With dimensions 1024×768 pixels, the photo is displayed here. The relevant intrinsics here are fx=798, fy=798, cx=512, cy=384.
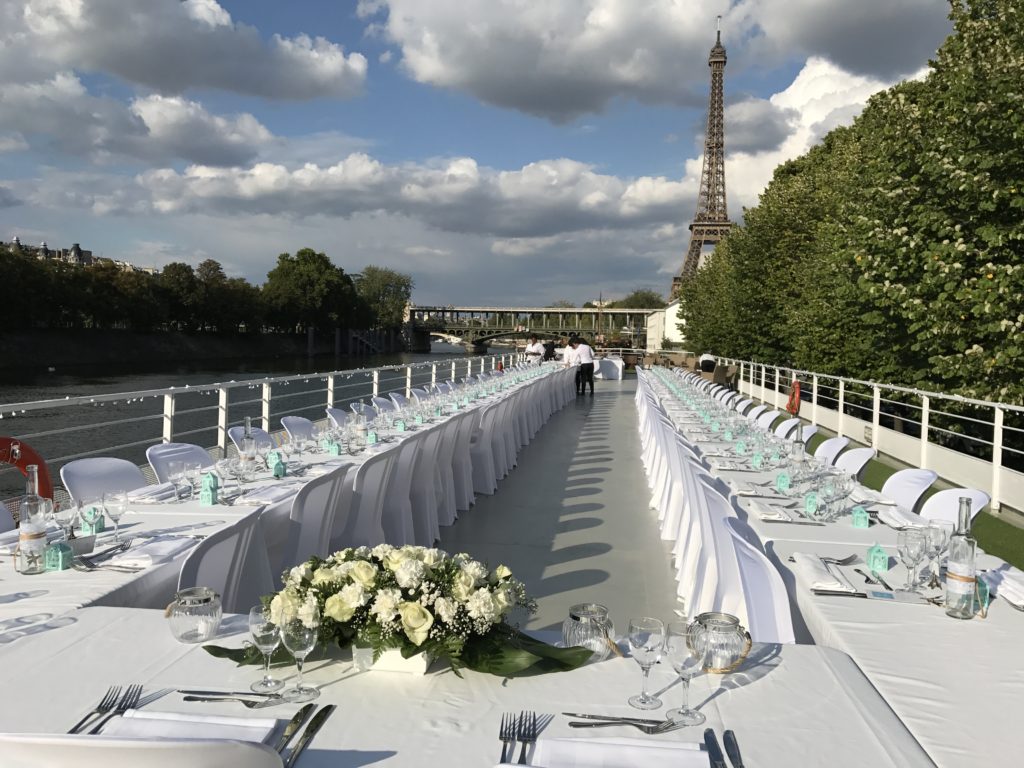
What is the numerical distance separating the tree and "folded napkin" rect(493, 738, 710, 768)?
303 feet

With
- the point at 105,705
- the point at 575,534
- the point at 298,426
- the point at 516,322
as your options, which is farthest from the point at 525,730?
the point at 516,322

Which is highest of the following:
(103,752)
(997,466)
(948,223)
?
(948,223)

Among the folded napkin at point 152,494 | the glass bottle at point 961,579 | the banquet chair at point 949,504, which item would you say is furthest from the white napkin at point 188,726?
the banquet chair at point 949,504

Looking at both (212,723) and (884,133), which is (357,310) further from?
(212,723)

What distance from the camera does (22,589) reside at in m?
2.60

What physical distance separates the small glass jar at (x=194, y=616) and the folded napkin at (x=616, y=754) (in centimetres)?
98

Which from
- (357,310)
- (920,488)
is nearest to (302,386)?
(357,310)

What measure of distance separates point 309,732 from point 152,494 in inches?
121

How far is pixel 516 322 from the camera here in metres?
121

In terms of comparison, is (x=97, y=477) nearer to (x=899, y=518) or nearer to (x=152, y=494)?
(x=152, y=494)

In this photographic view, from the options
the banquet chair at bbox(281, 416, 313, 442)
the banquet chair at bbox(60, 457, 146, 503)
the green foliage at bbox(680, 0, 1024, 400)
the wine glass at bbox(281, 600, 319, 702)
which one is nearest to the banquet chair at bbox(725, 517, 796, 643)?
the wine glass at bbox(281, 600, 319, 702)

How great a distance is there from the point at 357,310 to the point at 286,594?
81.2 m

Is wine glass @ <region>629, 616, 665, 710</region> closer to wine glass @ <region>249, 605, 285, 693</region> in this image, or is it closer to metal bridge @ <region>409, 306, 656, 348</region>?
wine glass @ <region>249, 605, 285, 693</region>

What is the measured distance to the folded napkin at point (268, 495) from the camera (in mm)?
4125
